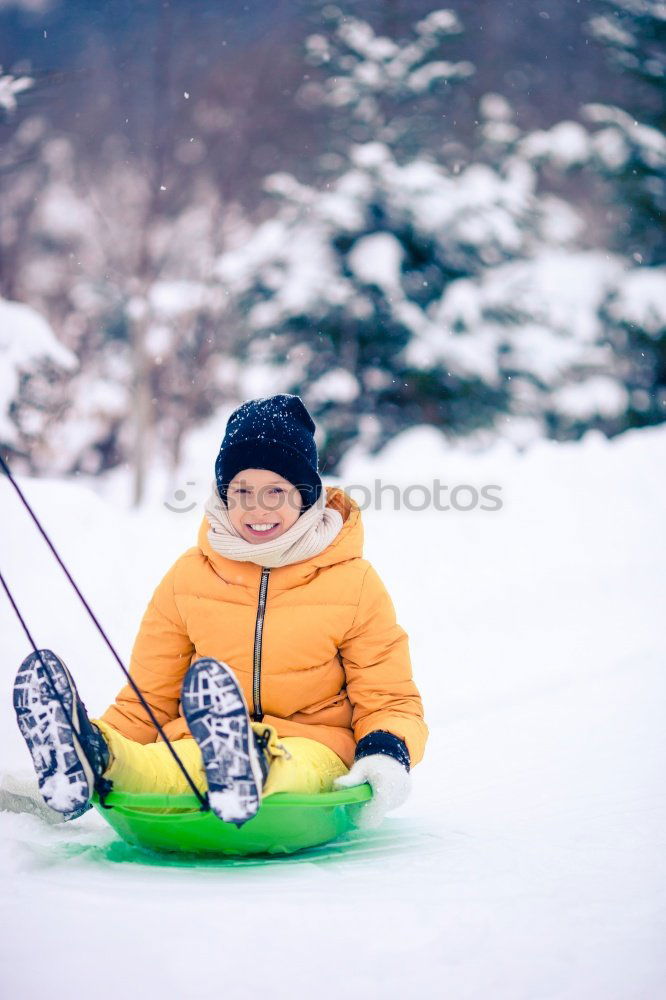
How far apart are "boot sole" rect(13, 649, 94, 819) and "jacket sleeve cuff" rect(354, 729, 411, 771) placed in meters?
0.59

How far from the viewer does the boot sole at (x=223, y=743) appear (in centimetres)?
135

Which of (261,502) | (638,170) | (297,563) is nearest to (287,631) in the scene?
(297,563)

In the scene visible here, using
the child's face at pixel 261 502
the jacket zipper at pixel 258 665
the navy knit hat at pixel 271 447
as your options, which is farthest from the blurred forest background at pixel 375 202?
the jacket zipper at pixel 258 665

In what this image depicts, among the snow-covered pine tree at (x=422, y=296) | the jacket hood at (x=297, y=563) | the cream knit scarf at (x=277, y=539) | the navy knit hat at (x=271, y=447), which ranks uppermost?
the navy knit hat at (x=271, y=447)

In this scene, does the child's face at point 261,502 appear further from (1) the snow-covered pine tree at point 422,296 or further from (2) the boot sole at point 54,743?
(1) the snow-covered pine tree at point 422,296

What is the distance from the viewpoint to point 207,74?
321 inches

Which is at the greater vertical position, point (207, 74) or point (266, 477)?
point (207, 74)

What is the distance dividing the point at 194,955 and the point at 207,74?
337 inches

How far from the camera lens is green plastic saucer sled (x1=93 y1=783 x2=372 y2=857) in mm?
1488

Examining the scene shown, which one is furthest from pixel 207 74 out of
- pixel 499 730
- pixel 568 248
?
pixel 499 730

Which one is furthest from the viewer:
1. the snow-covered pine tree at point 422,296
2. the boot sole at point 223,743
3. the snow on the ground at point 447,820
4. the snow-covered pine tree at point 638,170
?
the snow-covered pine tree at point 638,170

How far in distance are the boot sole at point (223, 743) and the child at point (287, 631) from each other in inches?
8.8

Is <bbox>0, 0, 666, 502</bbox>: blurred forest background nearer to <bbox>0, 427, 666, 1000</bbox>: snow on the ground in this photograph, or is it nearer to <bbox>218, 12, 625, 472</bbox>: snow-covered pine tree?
<bbox>218, 12, 625, 472</bbox>: snow-covered pine tree

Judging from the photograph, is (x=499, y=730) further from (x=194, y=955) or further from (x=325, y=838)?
(x=194, y=955)
